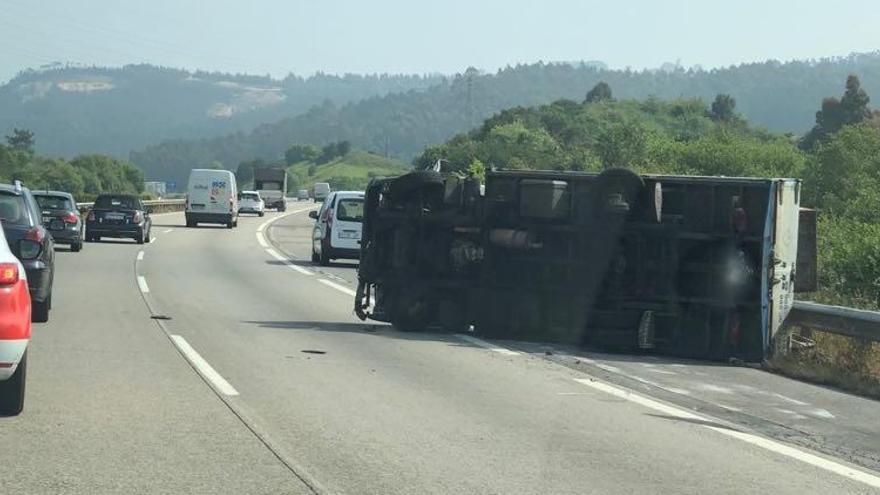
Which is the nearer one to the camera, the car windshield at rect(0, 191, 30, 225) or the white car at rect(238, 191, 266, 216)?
the car windshield at rect(0, 191, 30, 225)

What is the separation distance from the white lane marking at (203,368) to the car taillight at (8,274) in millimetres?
2478

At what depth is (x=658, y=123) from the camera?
176 m

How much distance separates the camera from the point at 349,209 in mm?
31781

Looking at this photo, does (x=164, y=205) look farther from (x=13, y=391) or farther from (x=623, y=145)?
(x=13, y=391)

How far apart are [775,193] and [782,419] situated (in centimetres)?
444

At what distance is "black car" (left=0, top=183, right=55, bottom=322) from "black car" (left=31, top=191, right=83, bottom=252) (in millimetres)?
16803

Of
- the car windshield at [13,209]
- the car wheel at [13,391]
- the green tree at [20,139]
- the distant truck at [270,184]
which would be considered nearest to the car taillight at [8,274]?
the car wheel at [13,391]

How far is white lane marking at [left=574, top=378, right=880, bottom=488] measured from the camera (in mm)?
8766

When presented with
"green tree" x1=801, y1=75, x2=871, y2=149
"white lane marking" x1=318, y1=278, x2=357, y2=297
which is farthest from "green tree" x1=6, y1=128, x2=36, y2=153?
"white lane marking" x1=318, y1=278, x2=357, y2=297

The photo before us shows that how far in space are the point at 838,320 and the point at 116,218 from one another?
93.6ft

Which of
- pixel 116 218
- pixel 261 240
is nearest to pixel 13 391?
pixel 116 218

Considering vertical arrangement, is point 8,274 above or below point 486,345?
above

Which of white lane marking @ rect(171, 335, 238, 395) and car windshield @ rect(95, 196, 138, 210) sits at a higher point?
car windshield @ rect(95, 196, 138, 210)

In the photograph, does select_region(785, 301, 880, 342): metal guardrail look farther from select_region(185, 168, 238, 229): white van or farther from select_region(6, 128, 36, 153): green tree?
select_region(6, 128, 36, 153): green tree
